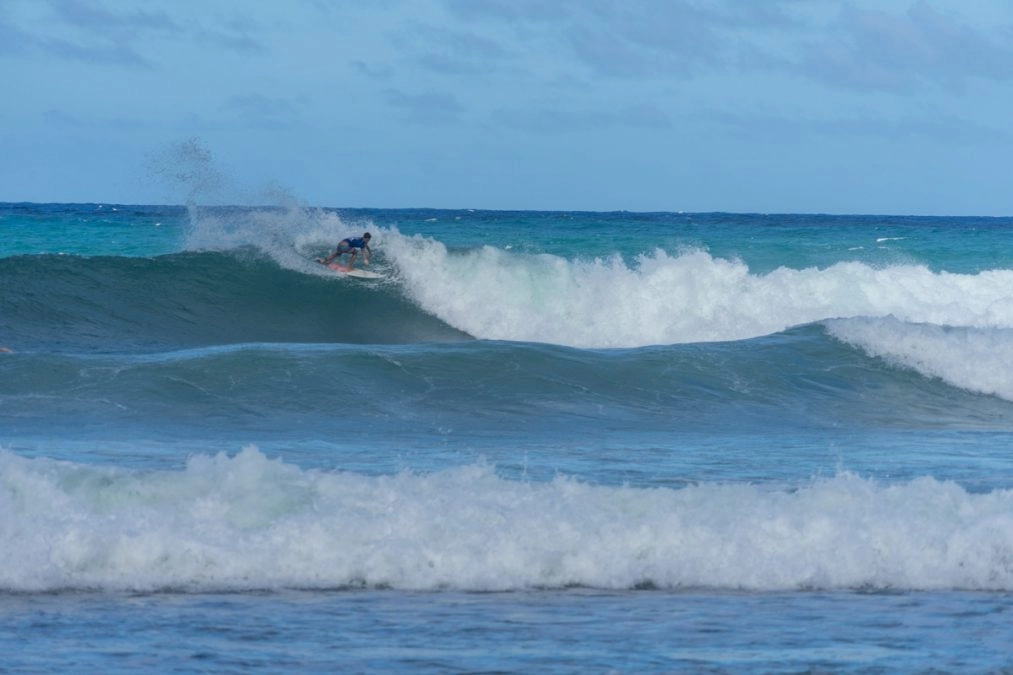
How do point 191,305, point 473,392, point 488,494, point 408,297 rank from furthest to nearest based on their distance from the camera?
point 408,297 < point 191,305 < point 473,392 < point 488,494

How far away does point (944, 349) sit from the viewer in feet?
51.9

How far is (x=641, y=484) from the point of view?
8.55 m

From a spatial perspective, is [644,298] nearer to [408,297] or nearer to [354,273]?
[408,297]

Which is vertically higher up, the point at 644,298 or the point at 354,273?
the point at 354,273

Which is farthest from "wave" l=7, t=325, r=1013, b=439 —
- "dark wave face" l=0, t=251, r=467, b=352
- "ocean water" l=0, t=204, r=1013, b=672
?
"dark wave face" l=0, t=251, r=467, b=352

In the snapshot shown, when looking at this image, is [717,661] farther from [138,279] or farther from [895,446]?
[138,279]

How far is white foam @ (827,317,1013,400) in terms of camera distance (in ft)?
49.9

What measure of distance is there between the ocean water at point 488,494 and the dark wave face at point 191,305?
79 mm

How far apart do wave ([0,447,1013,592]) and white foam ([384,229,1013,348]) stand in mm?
12957

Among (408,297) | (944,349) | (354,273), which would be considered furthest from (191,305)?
(944,349)

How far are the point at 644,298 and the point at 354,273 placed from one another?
15.4 ft

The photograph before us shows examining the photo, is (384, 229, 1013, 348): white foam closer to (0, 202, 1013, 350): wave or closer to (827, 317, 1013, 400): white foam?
(0, 202, 1013, 350): wave

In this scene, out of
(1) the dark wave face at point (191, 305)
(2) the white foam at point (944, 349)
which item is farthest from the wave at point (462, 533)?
(1) the dark wave face at point (191, 305)

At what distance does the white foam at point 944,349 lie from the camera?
1522cm
